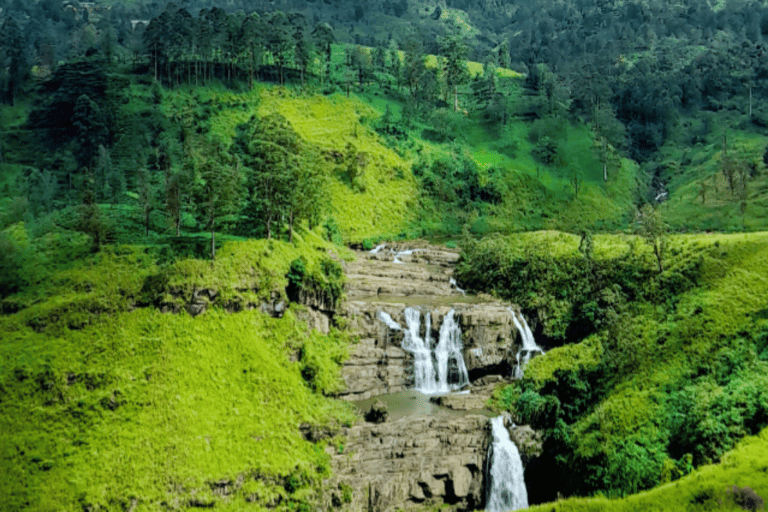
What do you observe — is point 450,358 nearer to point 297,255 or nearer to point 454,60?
point 297,255

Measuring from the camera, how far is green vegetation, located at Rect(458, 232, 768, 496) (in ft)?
131

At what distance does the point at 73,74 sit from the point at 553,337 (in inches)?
3810

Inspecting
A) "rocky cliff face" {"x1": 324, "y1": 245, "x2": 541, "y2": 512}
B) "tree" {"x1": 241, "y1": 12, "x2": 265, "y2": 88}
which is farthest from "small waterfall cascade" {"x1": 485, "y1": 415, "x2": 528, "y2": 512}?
"tree" {"x1": 241, "y1": 12, "x2": 265, "y2": 88}

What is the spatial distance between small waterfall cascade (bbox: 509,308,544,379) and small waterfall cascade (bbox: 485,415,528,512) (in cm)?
1012

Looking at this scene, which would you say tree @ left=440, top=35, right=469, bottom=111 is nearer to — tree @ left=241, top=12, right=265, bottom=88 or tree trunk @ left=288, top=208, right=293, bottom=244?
tree @ left=241, top=12, right=265, bottom=88

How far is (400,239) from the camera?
90.3m

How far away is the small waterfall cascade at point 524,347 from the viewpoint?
55406mm

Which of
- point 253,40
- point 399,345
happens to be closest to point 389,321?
point 399,345

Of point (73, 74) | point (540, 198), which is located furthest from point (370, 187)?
point (73, 74)

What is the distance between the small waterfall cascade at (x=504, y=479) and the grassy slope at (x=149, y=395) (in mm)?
12367

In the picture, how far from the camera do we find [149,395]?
140 feet

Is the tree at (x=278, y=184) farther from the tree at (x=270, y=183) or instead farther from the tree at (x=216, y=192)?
the tree at (x=216, y=192)

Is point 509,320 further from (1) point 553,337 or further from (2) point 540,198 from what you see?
(2) point 540,198

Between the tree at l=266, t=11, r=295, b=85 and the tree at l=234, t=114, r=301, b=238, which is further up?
the tree at l=266, t=11, r=295, b=85
